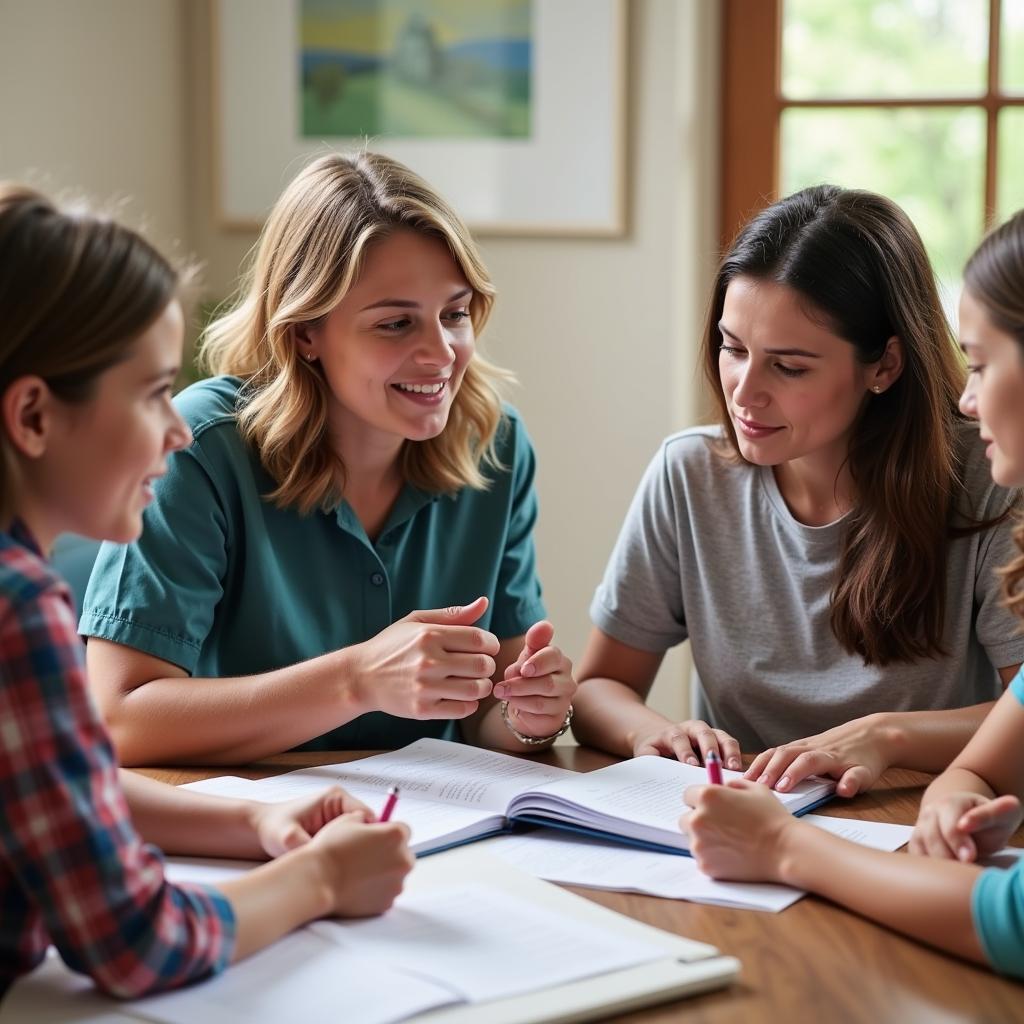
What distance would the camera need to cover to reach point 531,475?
6.40 feet

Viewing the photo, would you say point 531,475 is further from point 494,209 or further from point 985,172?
point 985,172

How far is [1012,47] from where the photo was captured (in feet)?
9.61

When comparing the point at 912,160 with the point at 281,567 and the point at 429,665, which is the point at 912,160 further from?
the point at 429,665

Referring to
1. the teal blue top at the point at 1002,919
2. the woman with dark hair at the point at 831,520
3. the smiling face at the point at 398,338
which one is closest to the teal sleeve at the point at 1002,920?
the teal blue top at the point at 1002,919

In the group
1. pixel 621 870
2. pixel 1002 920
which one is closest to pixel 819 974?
pixel 1002 920

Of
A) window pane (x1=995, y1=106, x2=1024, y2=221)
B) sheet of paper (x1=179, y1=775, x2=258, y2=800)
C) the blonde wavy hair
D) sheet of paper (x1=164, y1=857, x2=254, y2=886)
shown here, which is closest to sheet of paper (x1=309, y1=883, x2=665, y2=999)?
sheet of paper (x1=164, y1=857, x2=254, y2=886)

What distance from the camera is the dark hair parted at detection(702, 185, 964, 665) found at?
1.70 meters

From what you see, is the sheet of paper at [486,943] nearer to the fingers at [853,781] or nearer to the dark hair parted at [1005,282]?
the fingers at [853,781]

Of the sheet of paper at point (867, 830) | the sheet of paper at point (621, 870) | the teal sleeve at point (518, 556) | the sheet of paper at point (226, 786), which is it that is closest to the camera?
the sheet of paper at point (621, 870)

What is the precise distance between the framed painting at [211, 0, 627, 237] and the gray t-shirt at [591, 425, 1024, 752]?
1326mm

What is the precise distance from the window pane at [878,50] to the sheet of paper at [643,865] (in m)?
2.13

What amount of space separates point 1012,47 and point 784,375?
1634mm

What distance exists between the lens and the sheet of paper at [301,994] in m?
0.91

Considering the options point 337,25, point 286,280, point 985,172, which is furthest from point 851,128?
point 286,280
